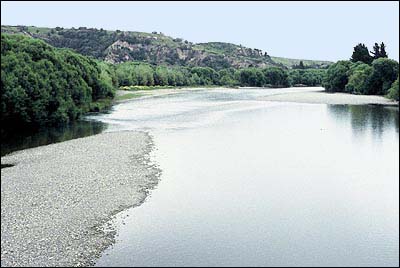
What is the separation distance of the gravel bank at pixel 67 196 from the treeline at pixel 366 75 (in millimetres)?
60799

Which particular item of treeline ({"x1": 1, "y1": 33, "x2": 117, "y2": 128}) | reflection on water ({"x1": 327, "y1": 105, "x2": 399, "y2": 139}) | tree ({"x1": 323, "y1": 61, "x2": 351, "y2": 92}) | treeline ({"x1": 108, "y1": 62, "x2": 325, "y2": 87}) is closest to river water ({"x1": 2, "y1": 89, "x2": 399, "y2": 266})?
reflection on water ({"x1": 327, "y1": 105, "x2": 399, "y2": 139})

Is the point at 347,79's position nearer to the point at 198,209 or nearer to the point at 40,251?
the point at 198,209

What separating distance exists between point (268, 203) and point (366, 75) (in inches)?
3438

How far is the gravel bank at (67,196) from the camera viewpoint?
18.3m

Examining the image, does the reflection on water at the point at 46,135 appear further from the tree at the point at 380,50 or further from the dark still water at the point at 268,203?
the tree at the point at 380,50

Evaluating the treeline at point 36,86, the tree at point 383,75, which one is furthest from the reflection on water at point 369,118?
the treeline at point 36,86

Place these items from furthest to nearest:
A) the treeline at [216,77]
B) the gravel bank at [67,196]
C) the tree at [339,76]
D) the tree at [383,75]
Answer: the treeline at [216,77], the tree at [339,76], the tree at [383,75], the gravel bank at [67,196]

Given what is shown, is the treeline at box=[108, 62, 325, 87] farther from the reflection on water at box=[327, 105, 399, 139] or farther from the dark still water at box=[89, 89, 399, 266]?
the dark still water at box=[89, 89, 399, 266]

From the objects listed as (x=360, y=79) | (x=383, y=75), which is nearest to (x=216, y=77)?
(x=360, y=79)

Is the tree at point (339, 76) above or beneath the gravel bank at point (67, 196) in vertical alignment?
above

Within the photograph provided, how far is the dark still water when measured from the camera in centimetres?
1872

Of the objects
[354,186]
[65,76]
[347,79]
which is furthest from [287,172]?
[347,79]

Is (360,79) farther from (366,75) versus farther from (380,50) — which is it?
(380,50)

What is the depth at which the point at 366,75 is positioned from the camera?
104 metres
